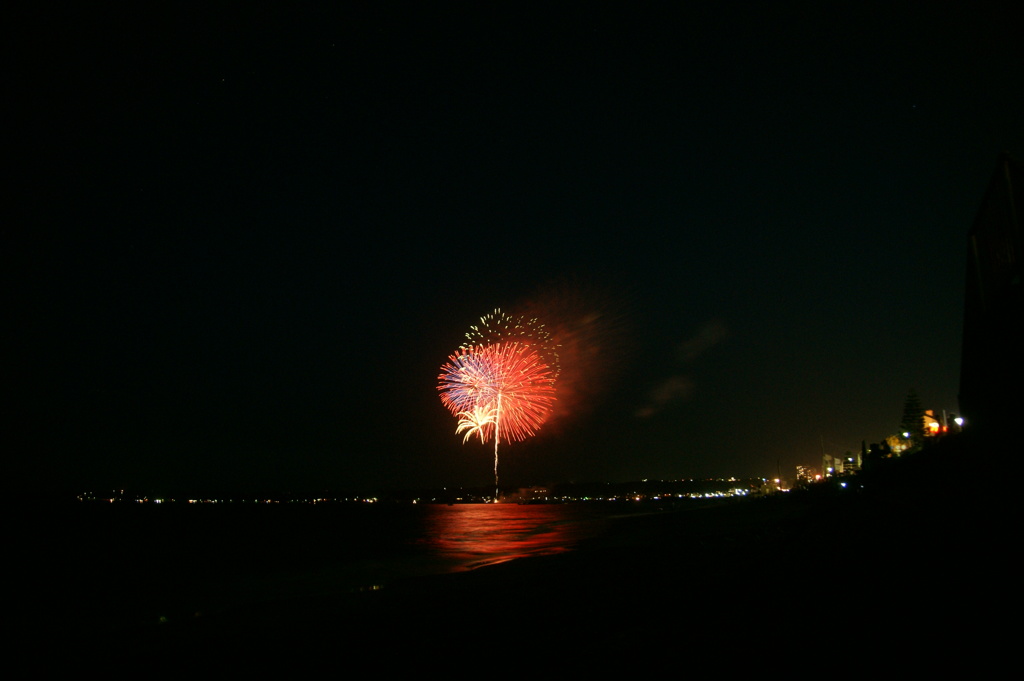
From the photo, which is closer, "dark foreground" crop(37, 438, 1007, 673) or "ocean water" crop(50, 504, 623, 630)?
"dark foreground" crop(37, 438, 1007, 673)

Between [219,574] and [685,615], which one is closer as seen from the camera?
[685,615]

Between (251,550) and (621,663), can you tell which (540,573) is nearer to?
(621,663)

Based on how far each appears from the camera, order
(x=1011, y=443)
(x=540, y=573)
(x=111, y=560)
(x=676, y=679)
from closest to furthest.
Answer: (x=676, y=679) < (x=1011, y=443) < (x=540, y=573) < (x=111, y=560)

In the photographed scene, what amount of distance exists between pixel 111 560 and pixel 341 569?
18842mm

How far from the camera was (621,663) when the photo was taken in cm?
543

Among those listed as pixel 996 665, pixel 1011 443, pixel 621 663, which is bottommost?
pixel 621 663

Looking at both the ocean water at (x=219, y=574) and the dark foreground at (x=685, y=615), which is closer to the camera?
the dark foreground at (x=685, y=615)

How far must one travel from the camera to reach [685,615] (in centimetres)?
733

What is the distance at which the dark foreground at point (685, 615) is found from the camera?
4.36m

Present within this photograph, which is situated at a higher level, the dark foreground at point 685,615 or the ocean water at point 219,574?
the dark foreground at point 685,615

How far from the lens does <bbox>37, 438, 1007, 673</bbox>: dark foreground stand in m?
4.36

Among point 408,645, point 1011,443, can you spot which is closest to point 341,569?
point 408,645

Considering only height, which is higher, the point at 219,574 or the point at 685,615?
the point at 685,615

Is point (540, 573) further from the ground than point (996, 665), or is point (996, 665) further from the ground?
point (996, 665)
